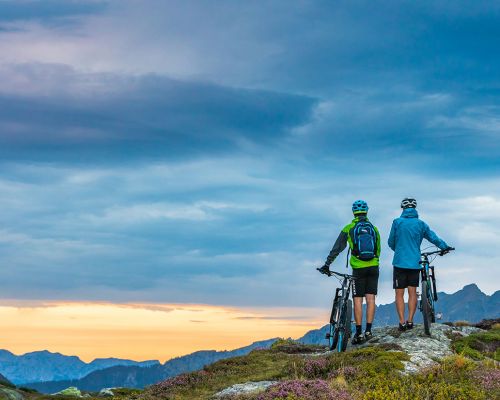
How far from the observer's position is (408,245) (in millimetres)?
23531

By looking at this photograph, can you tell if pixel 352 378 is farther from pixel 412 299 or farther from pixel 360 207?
pixel 412 299

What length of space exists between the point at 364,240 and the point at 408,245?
2330 millimetres

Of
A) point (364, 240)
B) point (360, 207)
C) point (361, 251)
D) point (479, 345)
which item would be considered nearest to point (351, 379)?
point (361, 251)

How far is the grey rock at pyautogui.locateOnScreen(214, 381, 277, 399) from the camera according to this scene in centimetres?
1761

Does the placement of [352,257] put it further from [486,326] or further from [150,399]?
[486,326]

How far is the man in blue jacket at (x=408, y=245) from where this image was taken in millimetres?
23531

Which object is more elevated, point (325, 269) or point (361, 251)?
point (361, 251)

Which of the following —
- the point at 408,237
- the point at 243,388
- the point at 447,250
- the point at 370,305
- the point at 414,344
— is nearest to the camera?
the point at 243,388

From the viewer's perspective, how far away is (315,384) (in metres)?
16.3

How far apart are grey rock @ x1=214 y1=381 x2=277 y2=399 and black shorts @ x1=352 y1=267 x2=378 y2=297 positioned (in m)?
5.23

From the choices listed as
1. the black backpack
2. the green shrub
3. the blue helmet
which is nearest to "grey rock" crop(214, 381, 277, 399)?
the black backpack

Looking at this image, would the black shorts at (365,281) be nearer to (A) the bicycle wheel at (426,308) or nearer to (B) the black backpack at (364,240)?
(B) the black backpack at (364,240)

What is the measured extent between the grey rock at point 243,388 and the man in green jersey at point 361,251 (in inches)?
197

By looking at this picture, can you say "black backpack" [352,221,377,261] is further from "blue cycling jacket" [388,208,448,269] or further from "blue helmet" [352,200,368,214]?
"blue cycling jacket" [388,208,448,269]
